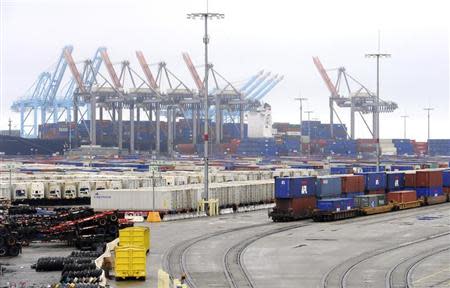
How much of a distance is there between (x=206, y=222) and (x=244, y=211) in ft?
43.8

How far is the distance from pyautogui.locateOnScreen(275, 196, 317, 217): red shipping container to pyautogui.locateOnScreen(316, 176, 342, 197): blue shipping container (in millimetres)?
867

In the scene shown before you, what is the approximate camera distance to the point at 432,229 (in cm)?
6100

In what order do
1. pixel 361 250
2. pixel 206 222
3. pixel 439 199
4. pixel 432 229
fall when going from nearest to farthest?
pixel 361 250 < pixel 432 229 < pixel 206 222 < pixel 439 199

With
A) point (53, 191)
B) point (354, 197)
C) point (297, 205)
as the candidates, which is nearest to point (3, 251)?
point (297, 205)

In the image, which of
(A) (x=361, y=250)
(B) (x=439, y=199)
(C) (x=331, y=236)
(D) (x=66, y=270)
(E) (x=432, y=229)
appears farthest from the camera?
(B) (x=439, y=199)

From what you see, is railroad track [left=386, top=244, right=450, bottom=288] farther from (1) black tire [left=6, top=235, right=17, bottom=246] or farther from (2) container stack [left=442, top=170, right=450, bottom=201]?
(2) container stack [left=442, top=170, right=450, bottom=201]

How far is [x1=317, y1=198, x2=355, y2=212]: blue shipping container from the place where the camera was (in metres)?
67.7

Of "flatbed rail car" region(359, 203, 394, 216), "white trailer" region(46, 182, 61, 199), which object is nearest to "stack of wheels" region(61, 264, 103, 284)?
"flatbed rail car" region(359, 203, 394, 216)

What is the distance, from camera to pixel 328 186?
71500 millimetres

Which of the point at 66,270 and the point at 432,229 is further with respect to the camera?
the point at 432,229

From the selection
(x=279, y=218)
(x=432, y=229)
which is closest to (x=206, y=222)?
(x=279, y=218)

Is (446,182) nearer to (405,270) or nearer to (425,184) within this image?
(425,184)

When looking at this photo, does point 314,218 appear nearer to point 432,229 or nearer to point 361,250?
point 432,229

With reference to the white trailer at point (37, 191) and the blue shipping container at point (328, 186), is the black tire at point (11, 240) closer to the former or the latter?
the blue shipping container at point (328, 186)
